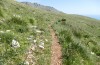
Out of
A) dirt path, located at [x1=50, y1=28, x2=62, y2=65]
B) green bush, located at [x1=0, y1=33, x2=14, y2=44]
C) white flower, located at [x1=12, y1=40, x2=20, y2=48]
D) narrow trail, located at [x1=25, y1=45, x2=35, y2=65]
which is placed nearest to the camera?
narrow trail, located at [x1=25, y1=45, x2=35, y2=65]

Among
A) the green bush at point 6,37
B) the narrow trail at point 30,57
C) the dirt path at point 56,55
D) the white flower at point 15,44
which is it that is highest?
the green bush at point 6,37

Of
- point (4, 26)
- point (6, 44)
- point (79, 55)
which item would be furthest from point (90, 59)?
point (4, 26)

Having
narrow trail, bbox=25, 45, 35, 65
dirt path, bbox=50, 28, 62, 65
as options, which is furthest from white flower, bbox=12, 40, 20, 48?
dirt path, bbox=50, 28, 62, 65

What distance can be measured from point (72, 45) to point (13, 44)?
472 centimetres

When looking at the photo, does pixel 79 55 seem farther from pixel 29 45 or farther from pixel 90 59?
pixel 29 45

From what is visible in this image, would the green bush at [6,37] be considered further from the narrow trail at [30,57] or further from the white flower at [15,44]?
the narrow trail at [30,57]

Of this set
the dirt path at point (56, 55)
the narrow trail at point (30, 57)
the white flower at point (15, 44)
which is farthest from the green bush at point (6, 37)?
the dirt path at point (56, 55)

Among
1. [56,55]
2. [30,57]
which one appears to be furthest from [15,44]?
[56,55]

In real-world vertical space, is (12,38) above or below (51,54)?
above

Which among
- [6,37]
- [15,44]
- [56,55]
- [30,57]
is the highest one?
[6,37]

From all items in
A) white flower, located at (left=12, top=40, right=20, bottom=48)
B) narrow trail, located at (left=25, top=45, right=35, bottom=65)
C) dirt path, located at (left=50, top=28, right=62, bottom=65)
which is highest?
white flower, located at (left=12, top=40, right=20, bottom=48)

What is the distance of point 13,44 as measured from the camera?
12.2 metres

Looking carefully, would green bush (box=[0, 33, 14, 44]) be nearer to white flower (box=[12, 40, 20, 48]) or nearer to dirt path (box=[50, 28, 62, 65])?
white flower (box=[12, 40, 20, 48])

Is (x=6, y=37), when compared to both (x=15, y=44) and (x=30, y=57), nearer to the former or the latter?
(x=15, y=44)
